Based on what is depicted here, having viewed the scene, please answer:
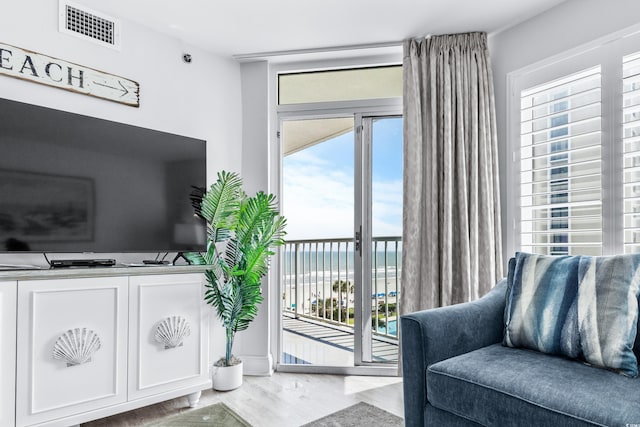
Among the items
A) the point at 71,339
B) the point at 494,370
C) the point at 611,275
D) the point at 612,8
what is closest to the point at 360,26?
the point at 612,8

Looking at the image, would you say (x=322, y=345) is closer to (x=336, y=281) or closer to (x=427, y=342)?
(x=336, y=281)

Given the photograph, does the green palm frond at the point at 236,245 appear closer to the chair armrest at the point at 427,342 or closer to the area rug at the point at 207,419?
the area rug at the point at 207,419

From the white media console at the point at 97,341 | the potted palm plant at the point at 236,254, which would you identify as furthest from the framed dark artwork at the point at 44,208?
the potted palm plant at the point at 236,254

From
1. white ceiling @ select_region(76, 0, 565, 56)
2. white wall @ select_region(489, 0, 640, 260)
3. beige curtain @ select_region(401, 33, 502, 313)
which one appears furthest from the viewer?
beige curtain @ select_region(401, 33, 502, 313)

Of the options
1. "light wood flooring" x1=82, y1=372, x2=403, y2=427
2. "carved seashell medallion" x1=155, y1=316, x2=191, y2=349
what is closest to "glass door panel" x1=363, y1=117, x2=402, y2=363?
"light wood flooring" x1=82, y1=372, x2=403, y2=427

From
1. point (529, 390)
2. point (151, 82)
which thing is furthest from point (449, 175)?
point (151, 82)

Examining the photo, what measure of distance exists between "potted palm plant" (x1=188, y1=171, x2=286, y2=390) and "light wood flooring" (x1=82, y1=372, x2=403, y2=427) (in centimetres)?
22

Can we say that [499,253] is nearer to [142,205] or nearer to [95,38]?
[142,205]

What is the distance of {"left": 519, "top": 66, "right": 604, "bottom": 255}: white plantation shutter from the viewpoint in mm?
2480

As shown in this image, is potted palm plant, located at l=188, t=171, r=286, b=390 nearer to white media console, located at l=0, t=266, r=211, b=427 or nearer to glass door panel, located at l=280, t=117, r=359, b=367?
white media console, located at l=0, t=266, r=211, b=427

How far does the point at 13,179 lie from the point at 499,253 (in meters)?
2.92

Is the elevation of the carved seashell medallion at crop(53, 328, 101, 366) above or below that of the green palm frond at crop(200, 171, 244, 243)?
below

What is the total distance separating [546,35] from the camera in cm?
274

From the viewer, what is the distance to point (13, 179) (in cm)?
218
